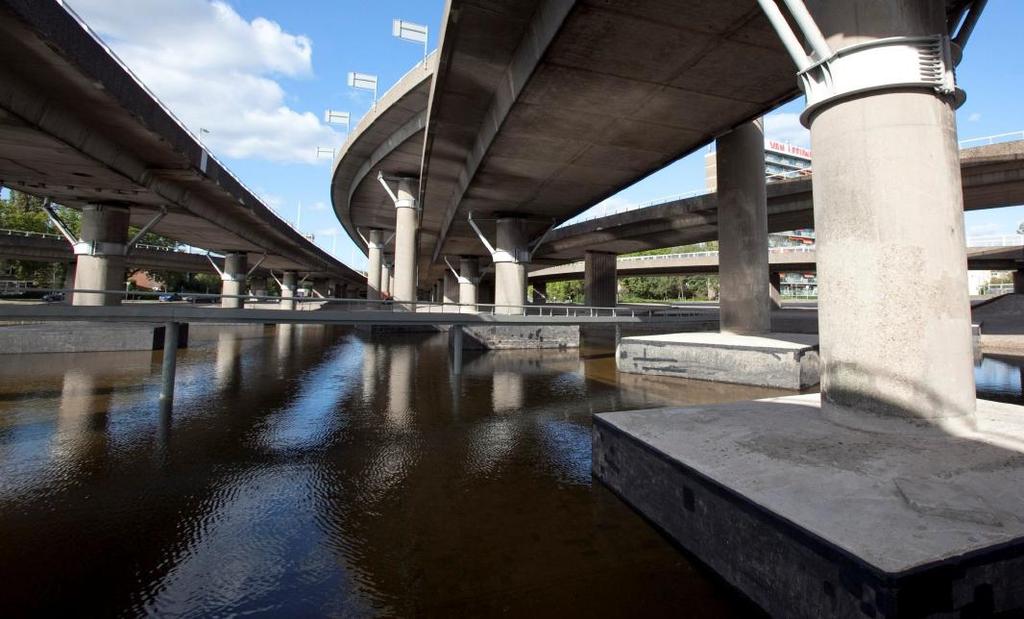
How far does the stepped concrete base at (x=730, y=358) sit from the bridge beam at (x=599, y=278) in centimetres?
2932

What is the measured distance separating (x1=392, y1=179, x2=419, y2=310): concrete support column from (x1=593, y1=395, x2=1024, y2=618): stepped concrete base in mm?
28258

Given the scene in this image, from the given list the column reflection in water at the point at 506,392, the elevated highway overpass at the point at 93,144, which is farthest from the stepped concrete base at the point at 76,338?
the column reflection in water at the point at 506,392

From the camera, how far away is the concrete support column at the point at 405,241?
33.3 m

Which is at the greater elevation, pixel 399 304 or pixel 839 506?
pixel 399 304

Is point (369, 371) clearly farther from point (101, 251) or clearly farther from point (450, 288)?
point (450, 288)

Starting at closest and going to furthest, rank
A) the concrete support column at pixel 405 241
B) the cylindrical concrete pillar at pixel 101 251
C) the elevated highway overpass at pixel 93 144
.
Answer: the elevated highway overpass at pixel 93 144
the cylindrical concrete pillar at pixel 101 251
the concrete support column at pixel 405 241

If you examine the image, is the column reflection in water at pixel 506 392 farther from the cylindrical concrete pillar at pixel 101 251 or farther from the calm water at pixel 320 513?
the cylindrical concrete pillar at pixel 101 251

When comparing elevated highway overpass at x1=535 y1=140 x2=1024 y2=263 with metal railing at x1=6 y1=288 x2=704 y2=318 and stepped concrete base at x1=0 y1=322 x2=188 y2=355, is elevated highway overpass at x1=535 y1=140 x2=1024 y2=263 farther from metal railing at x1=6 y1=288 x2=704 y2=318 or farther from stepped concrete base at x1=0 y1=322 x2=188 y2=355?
stepped concrete base at x1=0 y1=322 x2=188 y2=355

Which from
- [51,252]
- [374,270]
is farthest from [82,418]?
A: [51,252]

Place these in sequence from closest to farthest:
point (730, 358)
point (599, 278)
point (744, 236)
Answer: point (730, 358) → point (744, 236) → point (599, 278)

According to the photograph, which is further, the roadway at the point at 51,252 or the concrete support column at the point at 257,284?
the concrete support column at the point at 257,284

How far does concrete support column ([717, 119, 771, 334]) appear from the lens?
738 inches

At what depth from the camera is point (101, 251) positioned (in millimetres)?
23031

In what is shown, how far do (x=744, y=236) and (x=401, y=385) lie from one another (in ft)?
48.0
